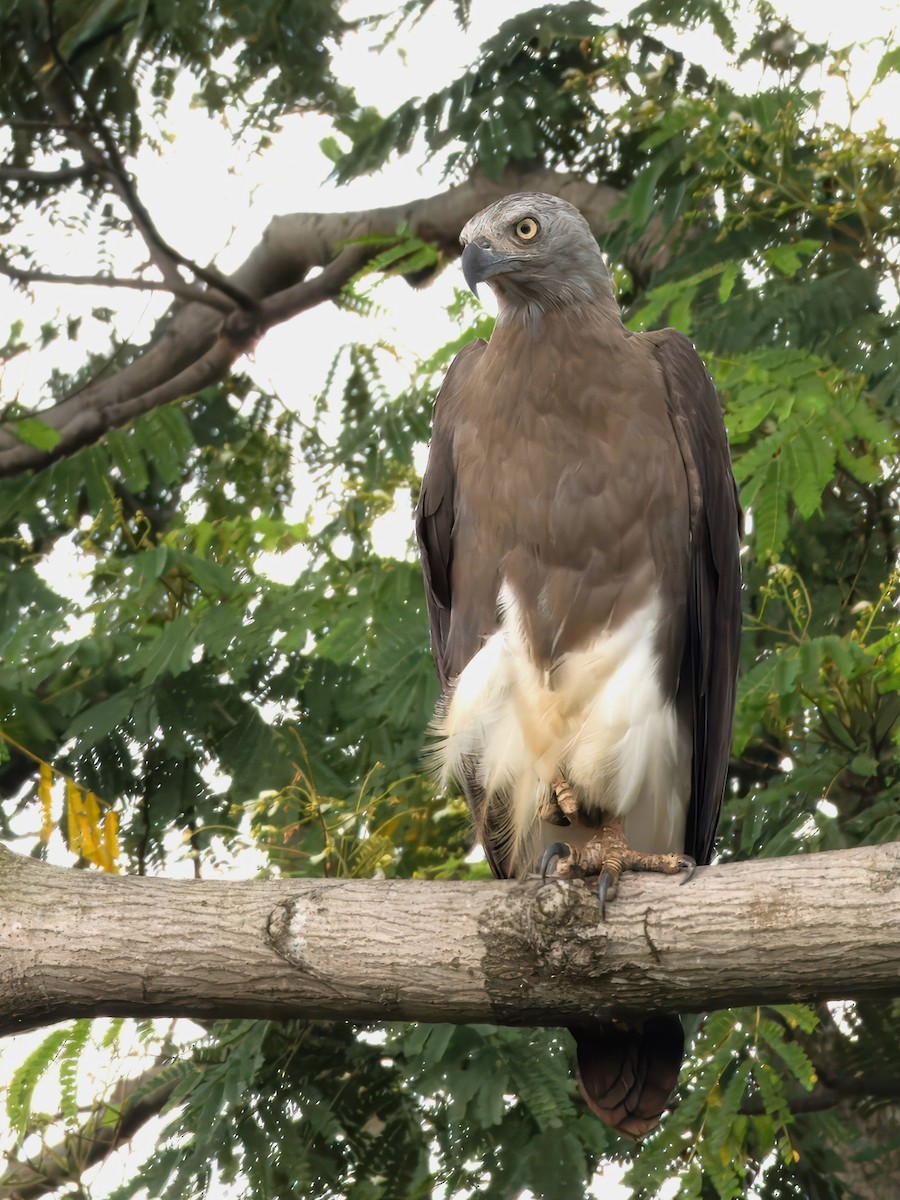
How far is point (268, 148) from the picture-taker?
612 cm

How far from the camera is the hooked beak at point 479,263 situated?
3607mm

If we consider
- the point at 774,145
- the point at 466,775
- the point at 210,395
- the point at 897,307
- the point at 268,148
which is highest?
the point at 268,148

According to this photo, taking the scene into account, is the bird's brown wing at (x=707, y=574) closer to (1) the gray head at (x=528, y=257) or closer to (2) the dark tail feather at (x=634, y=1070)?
(1) the gray head at (x=528, y=257)

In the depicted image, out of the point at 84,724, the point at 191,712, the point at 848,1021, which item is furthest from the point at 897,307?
the point at 84,724

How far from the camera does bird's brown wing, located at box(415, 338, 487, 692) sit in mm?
3734

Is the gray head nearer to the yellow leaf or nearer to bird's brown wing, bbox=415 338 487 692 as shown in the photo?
bird's brown wing, bbox=415 338 487 692

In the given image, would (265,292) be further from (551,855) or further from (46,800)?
(551,855)

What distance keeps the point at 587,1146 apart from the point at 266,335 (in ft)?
12.1

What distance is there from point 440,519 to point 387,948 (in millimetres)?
1398

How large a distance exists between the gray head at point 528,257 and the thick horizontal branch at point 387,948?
1.60 meters

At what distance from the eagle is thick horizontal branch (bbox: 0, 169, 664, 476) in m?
1.78

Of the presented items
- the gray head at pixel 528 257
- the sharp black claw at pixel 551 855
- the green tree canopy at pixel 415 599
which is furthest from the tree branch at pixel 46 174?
the sharp black claw at pixel 551 855

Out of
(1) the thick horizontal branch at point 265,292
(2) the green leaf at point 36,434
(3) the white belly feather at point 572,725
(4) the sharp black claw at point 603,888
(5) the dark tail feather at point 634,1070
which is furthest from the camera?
(1) the thick horizontal branch at point 265,292

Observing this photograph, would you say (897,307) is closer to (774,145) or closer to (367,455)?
(774,145)
